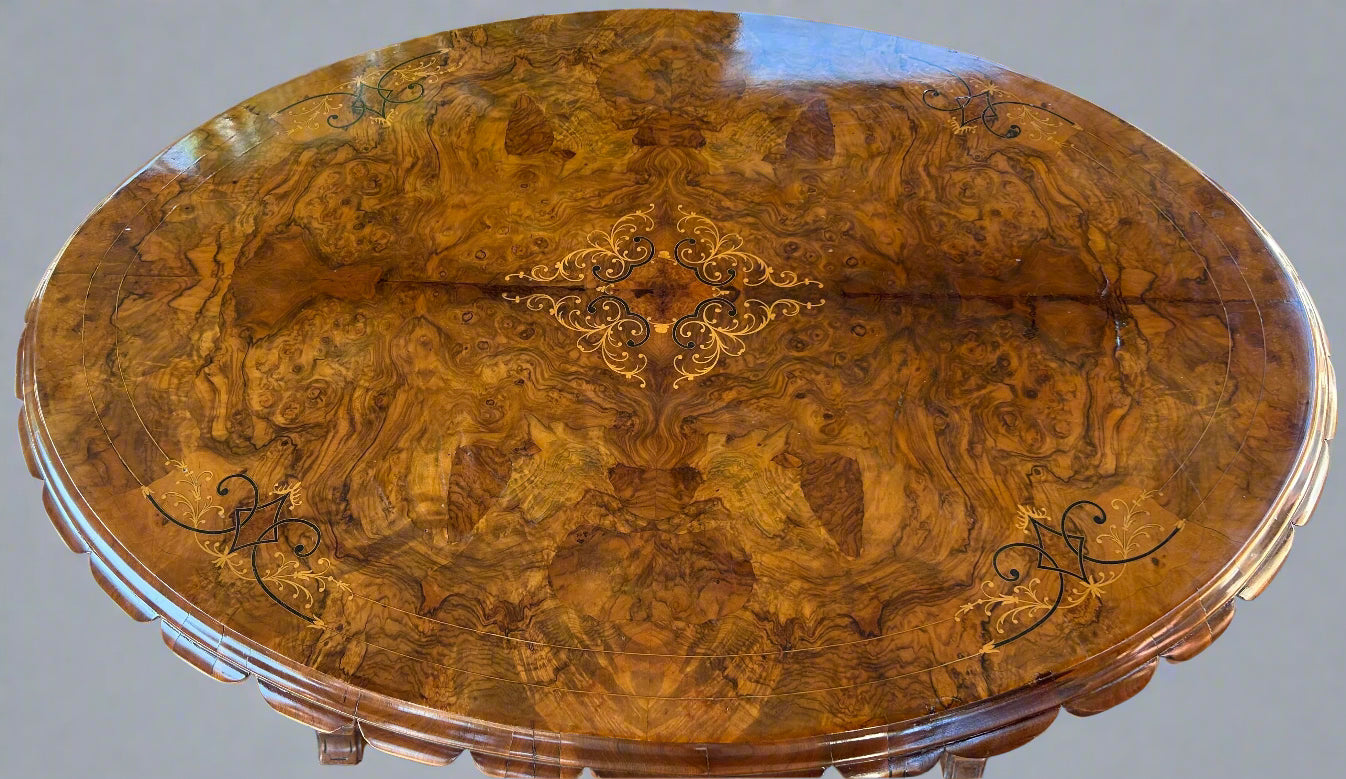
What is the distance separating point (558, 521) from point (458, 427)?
343 mm

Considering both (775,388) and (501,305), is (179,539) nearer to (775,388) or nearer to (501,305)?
(501,305)

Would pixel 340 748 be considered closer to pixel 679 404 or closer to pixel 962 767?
pixel 679 404

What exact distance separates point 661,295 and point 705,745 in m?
1.19

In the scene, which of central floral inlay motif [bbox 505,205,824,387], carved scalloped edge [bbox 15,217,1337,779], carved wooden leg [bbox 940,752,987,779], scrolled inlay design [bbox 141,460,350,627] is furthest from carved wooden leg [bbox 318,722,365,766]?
carved wooden leg [bbox 940,752,987,779]

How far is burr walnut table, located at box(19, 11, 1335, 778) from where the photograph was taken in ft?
9.27

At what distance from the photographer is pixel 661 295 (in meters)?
3.52

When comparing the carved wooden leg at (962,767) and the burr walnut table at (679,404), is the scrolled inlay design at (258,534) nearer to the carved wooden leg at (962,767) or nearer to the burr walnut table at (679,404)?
the burr walnut table at (679,404)

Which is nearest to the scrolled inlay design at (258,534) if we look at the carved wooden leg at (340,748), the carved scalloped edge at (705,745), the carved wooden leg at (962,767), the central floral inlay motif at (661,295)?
the carved scalloped edge at (705,745)

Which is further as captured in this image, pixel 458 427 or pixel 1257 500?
pixel 458 427

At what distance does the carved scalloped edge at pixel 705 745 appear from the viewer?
9.03 ft

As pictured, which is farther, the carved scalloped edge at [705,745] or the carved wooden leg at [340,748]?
the carved wooden leg at [340,748]

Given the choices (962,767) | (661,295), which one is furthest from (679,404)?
(962,767)

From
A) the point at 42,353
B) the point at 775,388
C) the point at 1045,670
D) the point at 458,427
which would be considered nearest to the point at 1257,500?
the point at 1045,670

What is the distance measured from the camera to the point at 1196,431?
316cm
